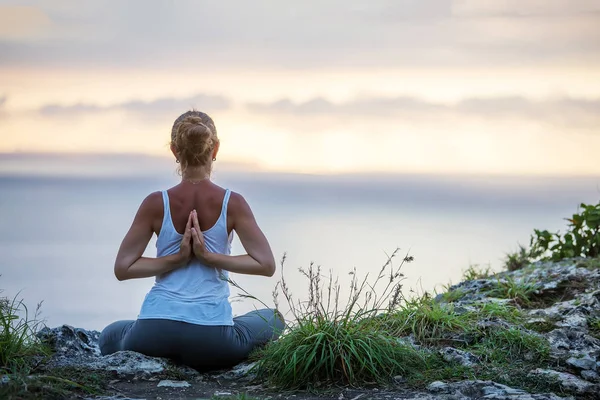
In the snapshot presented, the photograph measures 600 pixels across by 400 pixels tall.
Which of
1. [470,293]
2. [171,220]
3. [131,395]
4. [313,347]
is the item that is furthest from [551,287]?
[131,395]

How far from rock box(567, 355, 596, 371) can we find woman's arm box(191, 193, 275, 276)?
225cm

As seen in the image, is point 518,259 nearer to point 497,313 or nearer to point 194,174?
point 497,313

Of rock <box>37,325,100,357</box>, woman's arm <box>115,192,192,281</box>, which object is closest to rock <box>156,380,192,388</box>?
woman's arm <box>115,192,192,281</box>

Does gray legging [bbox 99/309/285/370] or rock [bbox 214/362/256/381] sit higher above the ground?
gray legging [bbox 99/309/285/370]

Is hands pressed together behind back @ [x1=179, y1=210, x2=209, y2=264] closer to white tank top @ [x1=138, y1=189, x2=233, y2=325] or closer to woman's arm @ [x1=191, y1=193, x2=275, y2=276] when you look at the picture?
woman's arm @ [x1=191, y1=193, x2=275, y2=276]

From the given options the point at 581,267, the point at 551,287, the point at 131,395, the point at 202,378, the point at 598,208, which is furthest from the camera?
the point at 598,208

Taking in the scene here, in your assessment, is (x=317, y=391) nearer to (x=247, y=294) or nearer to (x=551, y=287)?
(x=247, y=294)

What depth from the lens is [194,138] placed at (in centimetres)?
575

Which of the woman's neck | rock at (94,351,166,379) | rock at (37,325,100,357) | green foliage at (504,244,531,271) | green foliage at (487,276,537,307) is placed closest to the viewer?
rock at (94,351,166,379)

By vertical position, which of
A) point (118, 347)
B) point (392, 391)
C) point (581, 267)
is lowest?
point (392, 391)

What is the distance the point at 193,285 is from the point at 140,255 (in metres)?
0.46

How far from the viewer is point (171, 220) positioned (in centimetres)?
584

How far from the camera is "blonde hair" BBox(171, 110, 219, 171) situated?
5750mm

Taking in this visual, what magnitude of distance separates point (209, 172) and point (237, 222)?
18.1 inches
